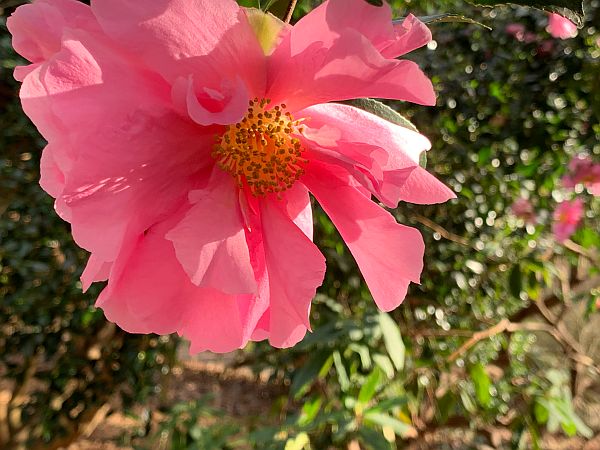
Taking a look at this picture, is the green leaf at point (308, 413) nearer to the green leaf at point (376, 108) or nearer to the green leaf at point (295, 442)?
the green leaf at point (295, 442)

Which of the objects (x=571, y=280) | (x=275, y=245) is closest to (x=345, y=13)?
(x=275, y=245)

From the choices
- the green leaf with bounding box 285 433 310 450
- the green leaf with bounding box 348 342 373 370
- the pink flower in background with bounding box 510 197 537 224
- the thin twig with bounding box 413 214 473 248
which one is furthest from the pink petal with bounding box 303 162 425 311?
the pink flower in background with bounding box 510 197 537 224

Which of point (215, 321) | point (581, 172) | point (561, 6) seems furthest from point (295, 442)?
point (581, 172)

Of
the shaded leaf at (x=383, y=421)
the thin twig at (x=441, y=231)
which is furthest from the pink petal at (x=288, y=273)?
the thin twig at (x=441, y=231)

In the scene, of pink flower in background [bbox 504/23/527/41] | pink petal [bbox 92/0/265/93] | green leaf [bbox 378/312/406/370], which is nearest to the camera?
pink petal [bbox 92/0/265/93]

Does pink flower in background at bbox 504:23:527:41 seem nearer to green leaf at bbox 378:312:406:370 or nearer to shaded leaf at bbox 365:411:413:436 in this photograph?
green leaf at bbox 378:312:406:370
